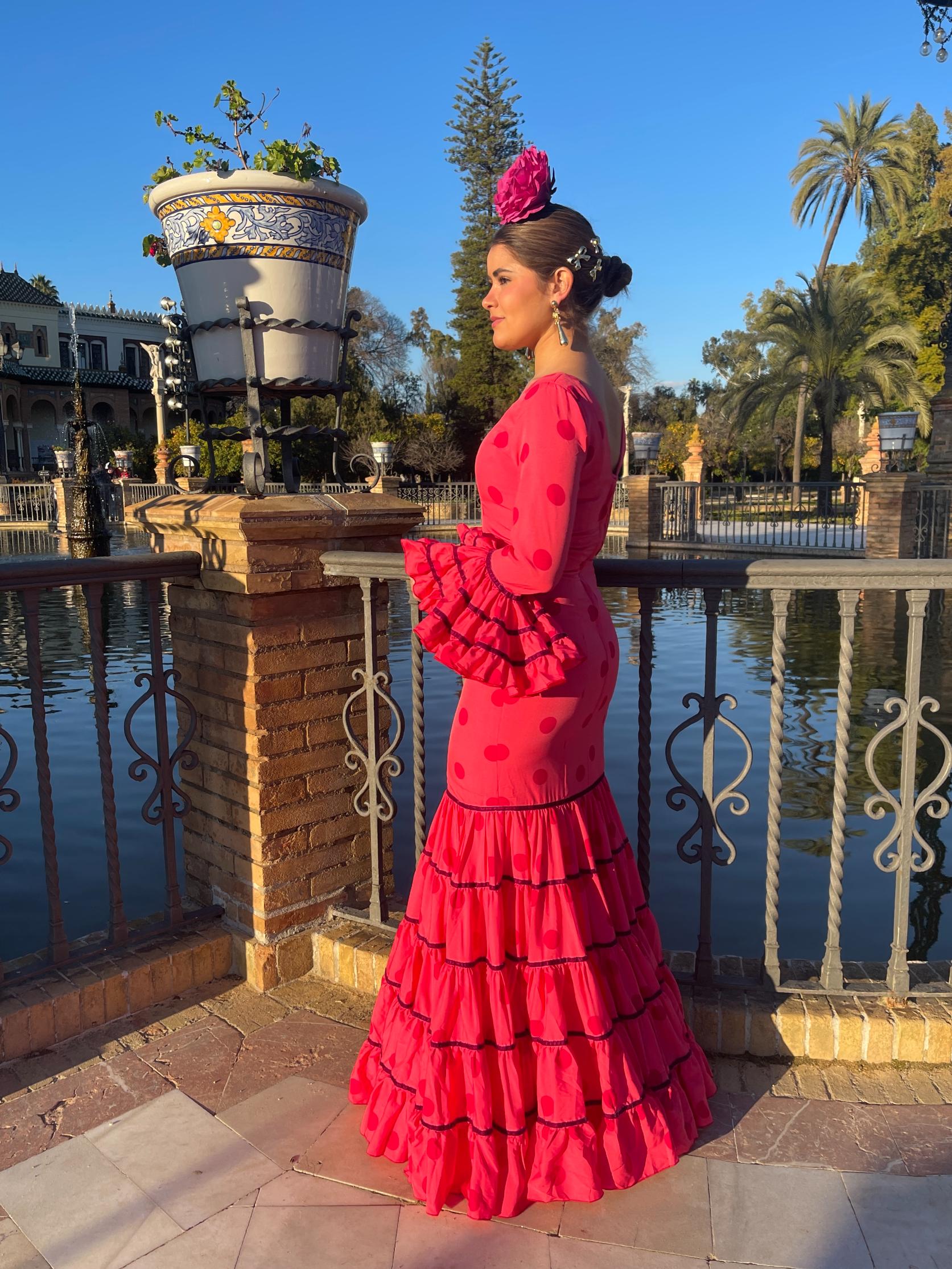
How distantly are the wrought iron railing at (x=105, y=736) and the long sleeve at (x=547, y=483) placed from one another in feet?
3.31

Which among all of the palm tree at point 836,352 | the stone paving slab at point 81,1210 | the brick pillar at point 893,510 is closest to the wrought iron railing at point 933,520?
the brick pillar at point 893,510

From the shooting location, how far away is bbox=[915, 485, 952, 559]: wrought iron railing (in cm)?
1548

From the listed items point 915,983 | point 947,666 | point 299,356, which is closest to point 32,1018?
point 299,356

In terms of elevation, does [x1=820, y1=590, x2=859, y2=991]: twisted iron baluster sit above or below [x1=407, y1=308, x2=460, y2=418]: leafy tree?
below

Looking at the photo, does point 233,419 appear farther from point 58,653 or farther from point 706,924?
point 58,653

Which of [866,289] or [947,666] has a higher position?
[866,289]

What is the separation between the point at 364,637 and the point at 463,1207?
1.34 metres

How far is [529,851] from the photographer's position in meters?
1.74

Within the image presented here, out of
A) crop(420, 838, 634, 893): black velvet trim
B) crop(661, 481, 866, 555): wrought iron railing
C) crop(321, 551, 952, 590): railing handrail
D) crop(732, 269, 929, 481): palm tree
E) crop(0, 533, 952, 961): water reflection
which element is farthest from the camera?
crop(732, 269, 929, 481): palm tree

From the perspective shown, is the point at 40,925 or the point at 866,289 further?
the point at 866,289

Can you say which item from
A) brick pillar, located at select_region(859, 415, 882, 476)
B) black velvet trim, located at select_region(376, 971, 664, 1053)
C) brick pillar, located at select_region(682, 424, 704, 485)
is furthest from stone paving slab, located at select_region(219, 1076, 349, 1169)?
brick pillar, located at select_region(859, 415, 882, 476)

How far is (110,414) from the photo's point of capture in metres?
50.4

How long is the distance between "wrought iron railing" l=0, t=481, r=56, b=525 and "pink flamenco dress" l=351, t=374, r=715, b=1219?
30.0 metres

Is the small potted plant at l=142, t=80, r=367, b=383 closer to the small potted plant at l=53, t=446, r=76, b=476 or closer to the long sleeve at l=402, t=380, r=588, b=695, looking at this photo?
the long sleeve at l=402, t=380, r=588, b=695
